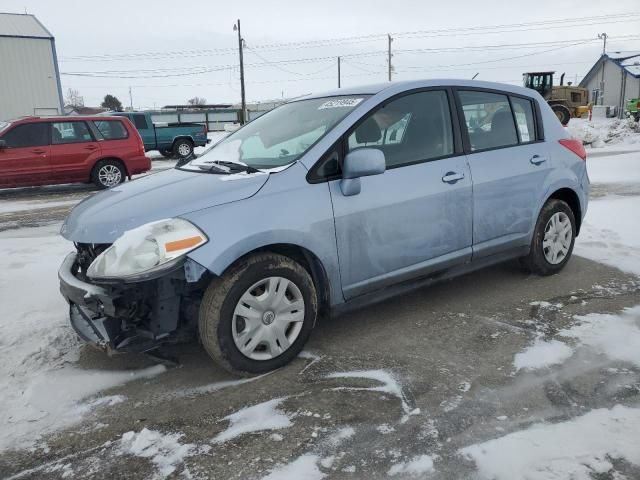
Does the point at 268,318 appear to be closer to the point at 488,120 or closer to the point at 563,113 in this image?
the point at 488,120

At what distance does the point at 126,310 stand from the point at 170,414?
595 mm

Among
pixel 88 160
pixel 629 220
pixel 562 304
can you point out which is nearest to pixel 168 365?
pixel 562 304

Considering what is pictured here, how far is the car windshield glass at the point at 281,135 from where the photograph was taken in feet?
11.3

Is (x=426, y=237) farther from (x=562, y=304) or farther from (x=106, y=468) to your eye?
(x=106, y=468)

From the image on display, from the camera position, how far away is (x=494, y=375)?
3.00 metres

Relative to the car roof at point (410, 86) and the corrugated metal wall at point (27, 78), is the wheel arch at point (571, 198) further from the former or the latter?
the corrugated metal wall at point (27, 78)

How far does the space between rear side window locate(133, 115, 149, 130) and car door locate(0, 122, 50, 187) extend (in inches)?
323

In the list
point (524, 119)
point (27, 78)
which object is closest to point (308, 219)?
point (524, 119)

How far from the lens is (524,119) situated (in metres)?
4.48

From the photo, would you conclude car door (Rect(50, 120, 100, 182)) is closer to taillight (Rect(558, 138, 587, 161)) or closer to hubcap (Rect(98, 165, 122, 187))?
hubcap (Rect(98, 165, 122, 187))

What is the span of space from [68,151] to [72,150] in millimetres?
86

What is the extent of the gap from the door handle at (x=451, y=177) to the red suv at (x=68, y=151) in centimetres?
970

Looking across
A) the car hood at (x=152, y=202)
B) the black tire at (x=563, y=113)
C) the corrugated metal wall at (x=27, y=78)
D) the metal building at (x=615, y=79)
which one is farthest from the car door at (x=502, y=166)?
the metal building at (x=615, y=79)

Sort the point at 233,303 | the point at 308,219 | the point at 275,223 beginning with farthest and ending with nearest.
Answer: the point at 308,219, the point at 275,223, the point at 233,303
